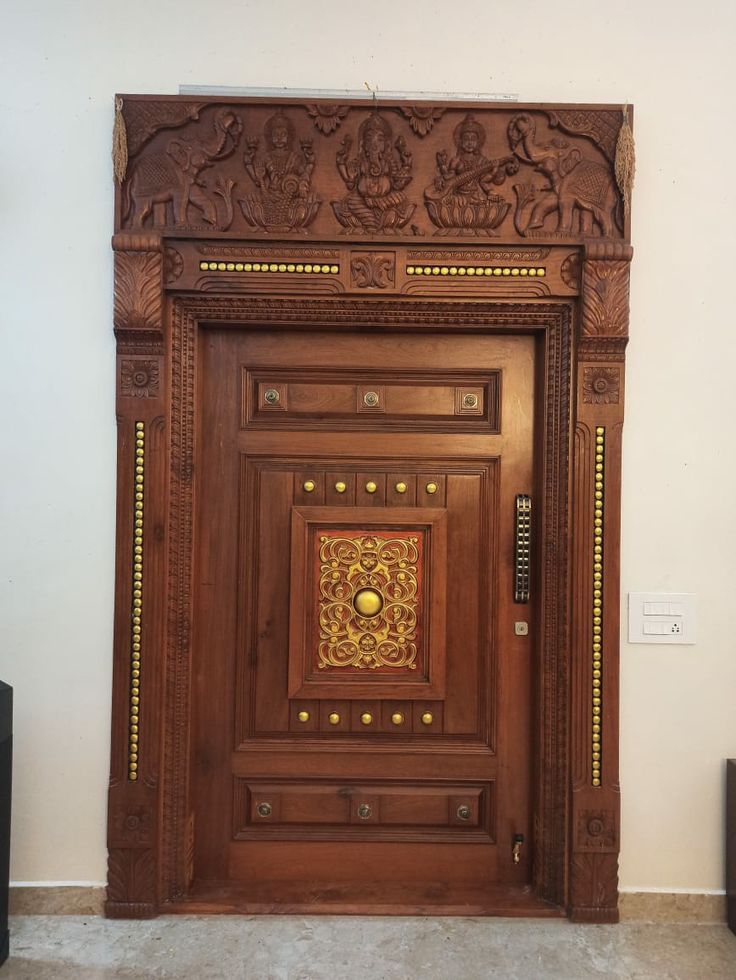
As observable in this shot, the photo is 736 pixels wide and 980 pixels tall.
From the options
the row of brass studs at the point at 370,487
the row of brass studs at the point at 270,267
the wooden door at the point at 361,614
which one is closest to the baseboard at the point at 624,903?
the wooden door at the point at 361,614

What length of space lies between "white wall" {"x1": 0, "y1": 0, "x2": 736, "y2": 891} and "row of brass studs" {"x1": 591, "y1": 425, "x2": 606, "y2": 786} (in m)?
0.09

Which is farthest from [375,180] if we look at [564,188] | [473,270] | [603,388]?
[603,388]

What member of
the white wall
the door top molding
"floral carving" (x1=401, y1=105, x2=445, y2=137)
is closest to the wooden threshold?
the white wall

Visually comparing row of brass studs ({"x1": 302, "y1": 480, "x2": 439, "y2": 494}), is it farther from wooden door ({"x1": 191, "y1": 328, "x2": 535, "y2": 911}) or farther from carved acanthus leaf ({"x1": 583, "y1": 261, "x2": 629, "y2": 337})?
carved acanthus leaf ({"x1": 583, "y1": 261, "x2": 629, "y2": 337})

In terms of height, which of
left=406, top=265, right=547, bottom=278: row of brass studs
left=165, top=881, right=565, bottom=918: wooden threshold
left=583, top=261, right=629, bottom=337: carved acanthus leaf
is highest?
left=406, top=265, right=547, bottom=278: row of brass studs

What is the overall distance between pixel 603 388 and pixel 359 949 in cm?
163

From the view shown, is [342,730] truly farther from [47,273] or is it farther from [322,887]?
[47,273]

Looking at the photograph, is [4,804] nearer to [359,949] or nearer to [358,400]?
[359,949]

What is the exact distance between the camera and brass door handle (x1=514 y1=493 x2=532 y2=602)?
2072mm

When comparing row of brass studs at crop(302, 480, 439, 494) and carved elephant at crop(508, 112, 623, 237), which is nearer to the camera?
carved elephant at crop(508, 112, 623, 237)

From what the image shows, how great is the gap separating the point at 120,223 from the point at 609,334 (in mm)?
1388

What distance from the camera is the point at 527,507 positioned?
6.81ft

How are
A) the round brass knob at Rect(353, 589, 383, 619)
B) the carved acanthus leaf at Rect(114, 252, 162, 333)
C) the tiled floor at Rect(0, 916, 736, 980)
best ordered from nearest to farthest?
the tiled floor at Rect(0, 916, 736, 980) < the carved acanthus leaf at Rect(114, 252, 162, 333) < the round brass knob at Rect(353, 589, 383, 619)

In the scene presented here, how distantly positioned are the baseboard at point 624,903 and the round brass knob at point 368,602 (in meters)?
1.05
